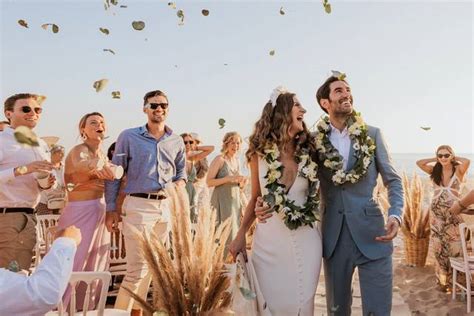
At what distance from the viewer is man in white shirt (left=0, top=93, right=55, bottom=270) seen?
A: 138 inches

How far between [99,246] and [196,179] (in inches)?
106

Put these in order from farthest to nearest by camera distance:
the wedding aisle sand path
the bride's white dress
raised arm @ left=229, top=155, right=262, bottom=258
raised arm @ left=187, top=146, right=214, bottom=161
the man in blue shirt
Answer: raised arm @ left=187, top=146, right=214, bottom=161, the wedding aisle sand path, the man in blue shirt, raised arm @ left=229, top=155, right=262, bottom=258, the bride's white dress

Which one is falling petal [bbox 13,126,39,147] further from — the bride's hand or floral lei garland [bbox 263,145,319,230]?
floral lei garland [bbox 263,145,319,230]

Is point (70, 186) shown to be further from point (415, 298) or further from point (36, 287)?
point (415, 298)

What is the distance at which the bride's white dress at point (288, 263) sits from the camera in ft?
9.14

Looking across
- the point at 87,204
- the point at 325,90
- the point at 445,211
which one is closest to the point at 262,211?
the point at 325,90

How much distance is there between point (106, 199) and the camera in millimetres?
4109

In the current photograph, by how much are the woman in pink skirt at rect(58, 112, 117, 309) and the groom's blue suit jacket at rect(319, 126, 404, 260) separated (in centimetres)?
181

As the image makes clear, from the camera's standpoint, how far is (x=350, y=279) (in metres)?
2.85

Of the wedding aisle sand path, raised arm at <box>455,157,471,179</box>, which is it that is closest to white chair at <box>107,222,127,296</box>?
the wedding aisle sand path

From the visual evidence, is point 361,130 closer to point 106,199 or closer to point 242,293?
point 242,293

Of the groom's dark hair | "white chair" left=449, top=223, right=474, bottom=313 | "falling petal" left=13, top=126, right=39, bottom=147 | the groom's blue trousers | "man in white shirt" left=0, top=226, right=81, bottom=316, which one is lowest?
"white chair" left=449, top=223, right=474, bottom=313

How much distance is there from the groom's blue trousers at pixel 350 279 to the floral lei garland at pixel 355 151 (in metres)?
0.28

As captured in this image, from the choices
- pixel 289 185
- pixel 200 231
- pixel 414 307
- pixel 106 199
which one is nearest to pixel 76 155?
pixel 106 199
